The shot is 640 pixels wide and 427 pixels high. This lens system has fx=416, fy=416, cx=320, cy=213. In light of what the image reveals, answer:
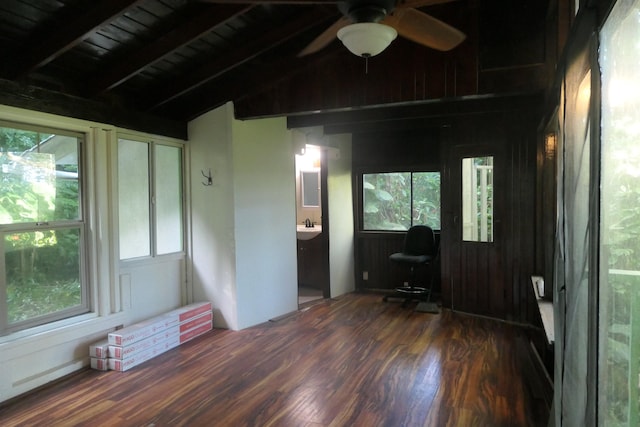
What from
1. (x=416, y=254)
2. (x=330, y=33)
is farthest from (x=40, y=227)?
(x=416, y=254)

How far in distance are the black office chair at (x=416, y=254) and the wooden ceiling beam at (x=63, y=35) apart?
3915mm

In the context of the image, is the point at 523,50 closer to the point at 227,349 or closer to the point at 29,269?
the point at 227,349

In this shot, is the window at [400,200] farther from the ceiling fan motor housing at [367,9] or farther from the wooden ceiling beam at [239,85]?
the ceiling fan motor housing at [367,9]

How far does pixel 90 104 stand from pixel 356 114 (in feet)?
8.61

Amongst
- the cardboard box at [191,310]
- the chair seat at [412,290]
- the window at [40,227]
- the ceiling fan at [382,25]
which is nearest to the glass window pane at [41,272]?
the window at [40,227]

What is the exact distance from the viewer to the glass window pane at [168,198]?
14.1ft

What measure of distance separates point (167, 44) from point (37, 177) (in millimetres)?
1406

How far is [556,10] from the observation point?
2826 millimetres

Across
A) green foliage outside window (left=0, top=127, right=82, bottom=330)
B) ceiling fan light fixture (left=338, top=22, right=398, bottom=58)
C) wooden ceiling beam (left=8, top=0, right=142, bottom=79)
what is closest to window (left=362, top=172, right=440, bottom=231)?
ceiling fan light fixture (left=338, top=22, right=398, bottom=58)

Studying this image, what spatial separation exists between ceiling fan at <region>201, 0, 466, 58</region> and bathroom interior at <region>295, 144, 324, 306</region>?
3.28m

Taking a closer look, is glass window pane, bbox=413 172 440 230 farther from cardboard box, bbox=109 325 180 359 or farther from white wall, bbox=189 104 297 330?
cardboard box, bbox=109 325 180 359

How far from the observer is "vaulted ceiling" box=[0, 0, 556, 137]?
276 centimetres

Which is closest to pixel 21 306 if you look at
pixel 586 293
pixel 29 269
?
pixel 29 269

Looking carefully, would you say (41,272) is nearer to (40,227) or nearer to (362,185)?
(40,227)
